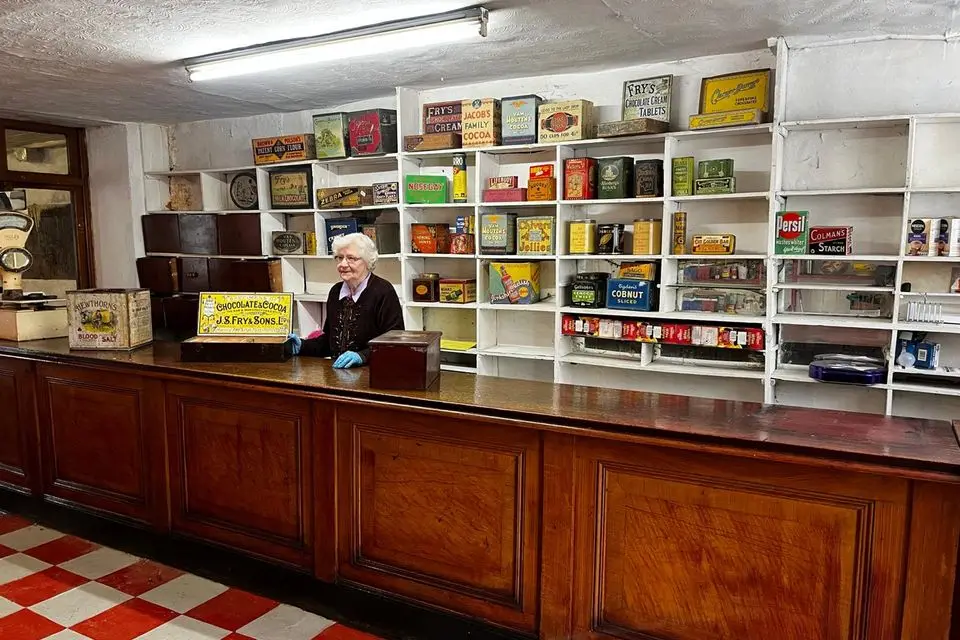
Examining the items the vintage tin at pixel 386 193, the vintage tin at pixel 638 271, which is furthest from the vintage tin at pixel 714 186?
the vintage tin at pixel 386 193

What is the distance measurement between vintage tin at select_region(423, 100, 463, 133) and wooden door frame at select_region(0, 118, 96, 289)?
359 cm

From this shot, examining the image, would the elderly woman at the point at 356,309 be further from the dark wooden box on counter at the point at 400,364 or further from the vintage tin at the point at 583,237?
the vintage tin at the point at 583,237

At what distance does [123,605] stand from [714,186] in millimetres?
3527

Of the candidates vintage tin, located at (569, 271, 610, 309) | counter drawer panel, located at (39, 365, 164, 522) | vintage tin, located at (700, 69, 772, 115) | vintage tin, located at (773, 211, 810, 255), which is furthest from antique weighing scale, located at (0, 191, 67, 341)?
vintage tin, located at (773, 211, 810, 255)

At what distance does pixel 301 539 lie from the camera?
8.79ft

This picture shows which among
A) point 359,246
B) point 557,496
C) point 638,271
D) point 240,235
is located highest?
point 240,235

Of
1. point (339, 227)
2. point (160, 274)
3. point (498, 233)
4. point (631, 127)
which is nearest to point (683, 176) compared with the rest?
point (631, 127)

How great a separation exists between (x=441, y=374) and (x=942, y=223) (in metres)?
2.58

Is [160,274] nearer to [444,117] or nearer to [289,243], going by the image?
[289,243]

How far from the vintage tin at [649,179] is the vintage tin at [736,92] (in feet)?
1.27

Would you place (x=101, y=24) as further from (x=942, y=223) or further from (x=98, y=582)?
(x=942, y=223)

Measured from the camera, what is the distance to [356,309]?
3.40 m

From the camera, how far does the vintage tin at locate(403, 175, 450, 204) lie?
15.4 feet

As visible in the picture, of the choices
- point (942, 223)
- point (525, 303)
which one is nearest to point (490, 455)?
point (525, 303)
